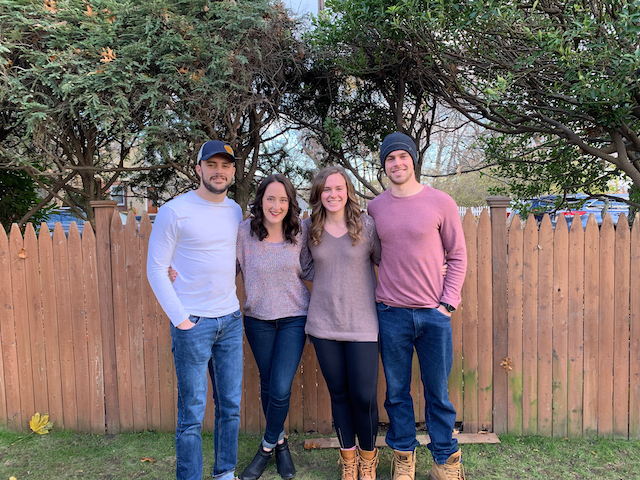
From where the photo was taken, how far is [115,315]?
340 centimetres

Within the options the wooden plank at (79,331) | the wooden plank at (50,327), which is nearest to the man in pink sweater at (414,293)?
the wooden plank at (79,331)

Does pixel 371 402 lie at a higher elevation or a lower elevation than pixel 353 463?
higher

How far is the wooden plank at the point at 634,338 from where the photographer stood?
3154 millimetres

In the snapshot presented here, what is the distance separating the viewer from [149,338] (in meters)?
3.41

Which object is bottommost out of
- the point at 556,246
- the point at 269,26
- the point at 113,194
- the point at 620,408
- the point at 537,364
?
the point at 620,408

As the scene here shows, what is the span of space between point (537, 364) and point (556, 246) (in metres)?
0.94

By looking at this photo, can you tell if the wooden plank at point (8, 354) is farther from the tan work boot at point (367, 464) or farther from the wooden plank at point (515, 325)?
the wooden plank at point (515, 325)

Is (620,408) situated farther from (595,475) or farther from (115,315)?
(115,315)

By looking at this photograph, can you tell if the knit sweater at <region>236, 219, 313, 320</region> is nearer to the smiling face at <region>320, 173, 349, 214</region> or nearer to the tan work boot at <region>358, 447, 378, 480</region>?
the smiling face at <region>320, 173, 349, 214</region>

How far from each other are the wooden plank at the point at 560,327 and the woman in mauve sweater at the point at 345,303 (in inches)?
61.2

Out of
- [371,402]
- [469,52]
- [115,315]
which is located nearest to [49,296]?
[115,315]

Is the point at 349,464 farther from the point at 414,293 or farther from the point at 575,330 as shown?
the point at 575,330

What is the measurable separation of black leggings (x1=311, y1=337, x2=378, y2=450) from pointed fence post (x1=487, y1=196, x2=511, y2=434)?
124 centimetres

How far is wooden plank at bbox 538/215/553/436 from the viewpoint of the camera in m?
3.22
